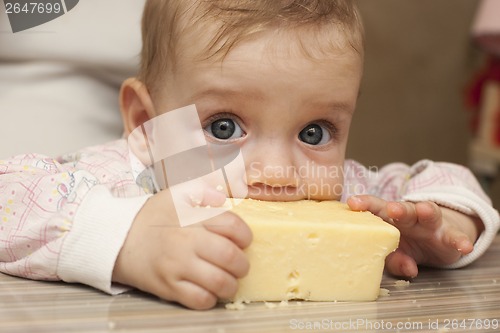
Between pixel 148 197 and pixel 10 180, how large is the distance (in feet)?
0.61

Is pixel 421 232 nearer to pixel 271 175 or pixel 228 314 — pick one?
pixel 271 175

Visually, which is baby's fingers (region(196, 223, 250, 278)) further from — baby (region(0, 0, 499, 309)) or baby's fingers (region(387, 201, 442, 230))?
baby's fingers (region(387, 201, 442, 230))

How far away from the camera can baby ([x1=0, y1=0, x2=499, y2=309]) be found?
748mm

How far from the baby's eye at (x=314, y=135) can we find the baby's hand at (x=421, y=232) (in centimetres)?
12

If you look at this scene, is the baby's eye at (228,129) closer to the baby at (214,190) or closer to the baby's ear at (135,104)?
the baby at (214,190)

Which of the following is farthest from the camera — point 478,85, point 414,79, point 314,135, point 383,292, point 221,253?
point 414,79

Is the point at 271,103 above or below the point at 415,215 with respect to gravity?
above

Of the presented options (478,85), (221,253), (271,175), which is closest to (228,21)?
(271,175)

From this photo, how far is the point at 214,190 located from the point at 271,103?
150 mm

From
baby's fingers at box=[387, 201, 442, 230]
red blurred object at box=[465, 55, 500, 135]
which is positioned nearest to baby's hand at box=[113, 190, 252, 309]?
baby's fingers at box=[387, 201, 442, 230]

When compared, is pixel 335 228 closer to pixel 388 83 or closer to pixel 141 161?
pixel 141 161

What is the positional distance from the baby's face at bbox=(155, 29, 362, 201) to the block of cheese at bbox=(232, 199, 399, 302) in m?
0.09

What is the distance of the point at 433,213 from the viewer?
903mm

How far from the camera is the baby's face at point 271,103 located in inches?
34.5
